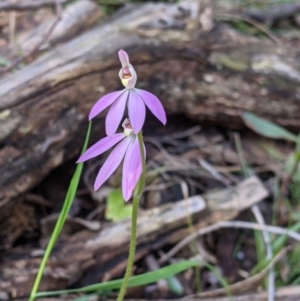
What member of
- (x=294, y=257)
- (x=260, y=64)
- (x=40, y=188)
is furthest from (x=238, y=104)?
(x=40, y=188)

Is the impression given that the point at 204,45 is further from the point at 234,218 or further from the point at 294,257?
the point at 294,257

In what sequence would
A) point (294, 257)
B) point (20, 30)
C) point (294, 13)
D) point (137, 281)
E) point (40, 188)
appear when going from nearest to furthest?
point (137, 281), point (294, 257), point (40, 188), point (20, 30), point (294, 13)

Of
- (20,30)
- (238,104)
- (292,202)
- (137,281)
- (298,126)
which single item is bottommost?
(292,202)

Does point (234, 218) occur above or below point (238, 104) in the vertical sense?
below

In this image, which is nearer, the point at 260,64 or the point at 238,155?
the point at 260,64

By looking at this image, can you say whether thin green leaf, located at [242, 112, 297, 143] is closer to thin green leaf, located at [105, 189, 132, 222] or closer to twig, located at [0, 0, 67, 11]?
thin green leaf, located at [105, 189, 132, 222]

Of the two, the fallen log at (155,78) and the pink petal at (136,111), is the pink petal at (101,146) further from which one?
the fallen log at (155,78)

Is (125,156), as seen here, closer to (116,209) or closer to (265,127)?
(116,209)

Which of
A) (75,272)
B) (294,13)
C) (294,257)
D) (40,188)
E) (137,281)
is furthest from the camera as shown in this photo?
(294,13)
